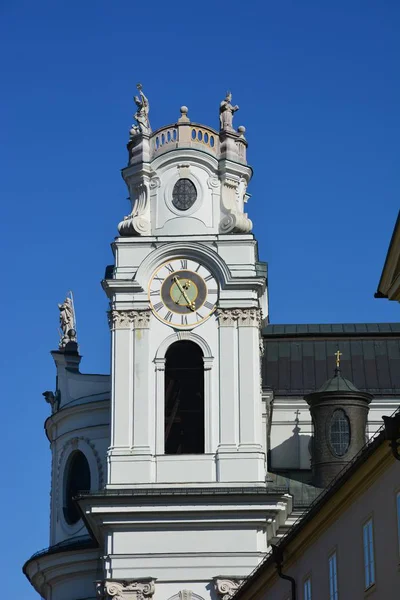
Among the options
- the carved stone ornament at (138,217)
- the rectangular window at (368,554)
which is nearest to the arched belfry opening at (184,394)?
the carved stone ornament at (138,217)

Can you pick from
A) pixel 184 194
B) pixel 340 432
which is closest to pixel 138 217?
pixel 184 194

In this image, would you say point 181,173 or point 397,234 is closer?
point 397,234

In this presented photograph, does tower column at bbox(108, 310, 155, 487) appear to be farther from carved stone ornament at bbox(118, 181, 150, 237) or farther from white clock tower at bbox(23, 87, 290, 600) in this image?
carved stone ornament at bbox(118, 181, 150, 237)

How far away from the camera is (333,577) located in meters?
27.4

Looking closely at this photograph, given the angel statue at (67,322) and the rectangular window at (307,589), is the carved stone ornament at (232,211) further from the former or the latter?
the rectangular window at (307,589)

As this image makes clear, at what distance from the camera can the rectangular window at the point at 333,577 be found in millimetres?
27234

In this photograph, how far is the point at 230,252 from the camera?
47.4 metres

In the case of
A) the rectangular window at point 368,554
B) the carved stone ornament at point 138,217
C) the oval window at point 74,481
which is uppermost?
the carved stone ornament at point 138,217

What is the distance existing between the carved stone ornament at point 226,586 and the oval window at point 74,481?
8267 mm

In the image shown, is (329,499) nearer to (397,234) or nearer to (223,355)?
(397,234)

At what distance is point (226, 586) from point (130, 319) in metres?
8.62

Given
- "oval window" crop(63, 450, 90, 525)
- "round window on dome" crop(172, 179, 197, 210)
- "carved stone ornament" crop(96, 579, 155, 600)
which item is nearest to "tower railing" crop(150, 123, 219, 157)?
"round window on dome" crop(172, 179, 197, 210)

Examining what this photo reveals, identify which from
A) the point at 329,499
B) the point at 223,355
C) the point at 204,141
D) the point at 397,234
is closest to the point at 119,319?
the point at 223,355

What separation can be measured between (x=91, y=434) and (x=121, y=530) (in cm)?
691
